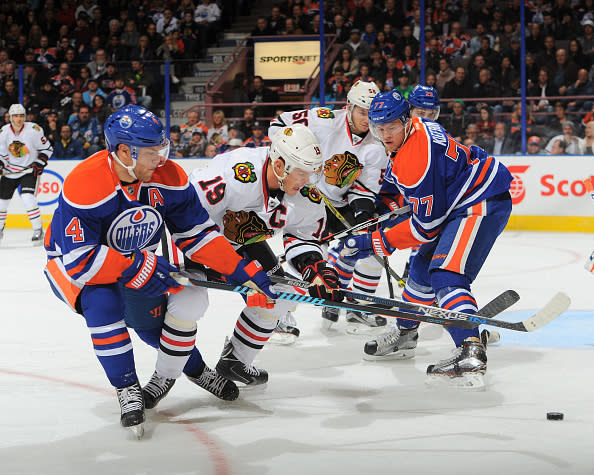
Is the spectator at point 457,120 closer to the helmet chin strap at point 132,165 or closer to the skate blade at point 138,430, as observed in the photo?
the helmet chin strap at point 132,165

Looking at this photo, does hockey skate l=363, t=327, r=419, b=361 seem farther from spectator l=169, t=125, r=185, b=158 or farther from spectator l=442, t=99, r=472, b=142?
spectator l=169, t=125, r=185, b=158

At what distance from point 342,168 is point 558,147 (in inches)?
162

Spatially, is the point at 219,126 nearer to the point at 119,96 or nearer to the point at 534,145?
the point at 119,96

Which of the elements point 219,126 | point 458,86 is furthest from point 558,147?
point 219,126

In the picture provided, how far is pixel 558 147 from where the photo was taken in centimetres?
790

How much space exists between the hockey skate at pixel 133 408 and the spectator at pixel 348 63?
23.2ft

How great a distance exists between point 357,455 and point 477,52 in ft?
23.1

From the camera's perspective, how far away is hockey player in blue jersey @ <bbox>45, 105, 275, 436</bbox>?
8.40 ft

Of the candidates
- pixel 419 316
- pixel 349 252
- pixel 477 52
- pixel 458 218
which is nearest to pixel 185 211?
pixel 419 316

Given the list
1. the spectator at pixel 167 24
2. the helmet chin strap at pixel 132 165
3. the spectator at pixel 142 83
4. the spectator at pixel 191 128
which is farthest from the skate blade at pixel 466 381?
the spectator at pixel 167 24

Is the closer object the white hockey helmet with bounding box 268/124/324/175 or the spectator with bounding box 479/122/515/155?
the white hockey helmet with bounding box 268/124/324/175

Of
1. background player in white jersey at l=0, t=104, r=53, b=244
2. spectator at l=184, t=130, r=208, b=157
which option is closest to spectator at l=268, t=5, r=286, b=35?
spectator at l=184, t=130, r=208, b=157

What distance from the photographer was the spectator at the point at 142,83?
9312 millimetres

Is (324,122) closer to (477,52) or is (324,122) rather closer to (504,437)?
(504,437)
